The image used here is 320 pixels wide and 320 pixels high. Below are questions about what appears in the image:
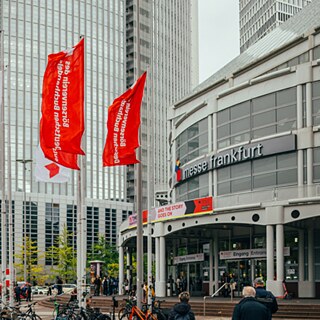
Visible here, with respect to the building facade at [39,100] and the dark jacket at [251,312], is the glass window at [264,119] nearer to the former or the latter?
the dark jacket at [251,312]

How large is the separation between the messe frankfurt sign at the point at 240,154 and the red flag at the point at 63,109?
2024cm

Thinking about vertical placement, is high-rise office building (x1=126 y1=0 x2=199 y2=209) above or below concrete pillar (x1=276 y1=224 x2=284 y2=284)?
above

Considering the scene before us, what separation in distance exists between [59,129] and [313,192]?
731 inches

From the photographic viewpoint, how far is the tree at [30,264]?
113 metres

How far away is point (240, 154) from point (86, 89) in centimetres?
9143

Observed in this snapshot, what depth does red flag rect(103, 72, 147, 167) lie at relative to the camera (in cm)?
2456

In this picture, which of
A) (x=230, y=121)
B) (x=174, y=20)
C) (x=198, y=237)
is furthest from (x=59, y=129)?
(x=174, y=20)

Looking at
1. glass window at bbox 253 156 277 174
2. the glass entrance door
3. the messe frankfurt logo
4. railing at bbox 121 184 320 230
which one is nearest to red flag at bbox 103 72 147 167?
the messe frankfurt logo

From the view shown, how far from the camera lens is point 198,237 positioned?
55.4 metres

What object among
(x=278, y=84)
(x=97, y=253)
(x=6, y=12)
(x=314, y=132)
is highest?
(x=6, y=12)

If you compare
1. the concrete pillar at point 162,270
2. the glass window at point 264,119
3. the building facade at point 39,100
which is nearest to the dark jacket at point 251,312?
the glass window at point 264,119

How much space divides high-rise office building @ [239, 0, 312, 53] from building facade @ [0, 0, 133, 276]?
31.1 meters

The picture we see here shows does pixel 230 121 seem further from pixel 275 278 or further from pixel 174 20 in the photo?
pixel 174 20

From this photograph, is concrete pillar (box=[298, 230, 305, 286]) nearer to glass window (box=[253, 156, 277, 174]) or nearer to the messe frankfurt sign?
glass window (box=[253, 156, 277, 174])
